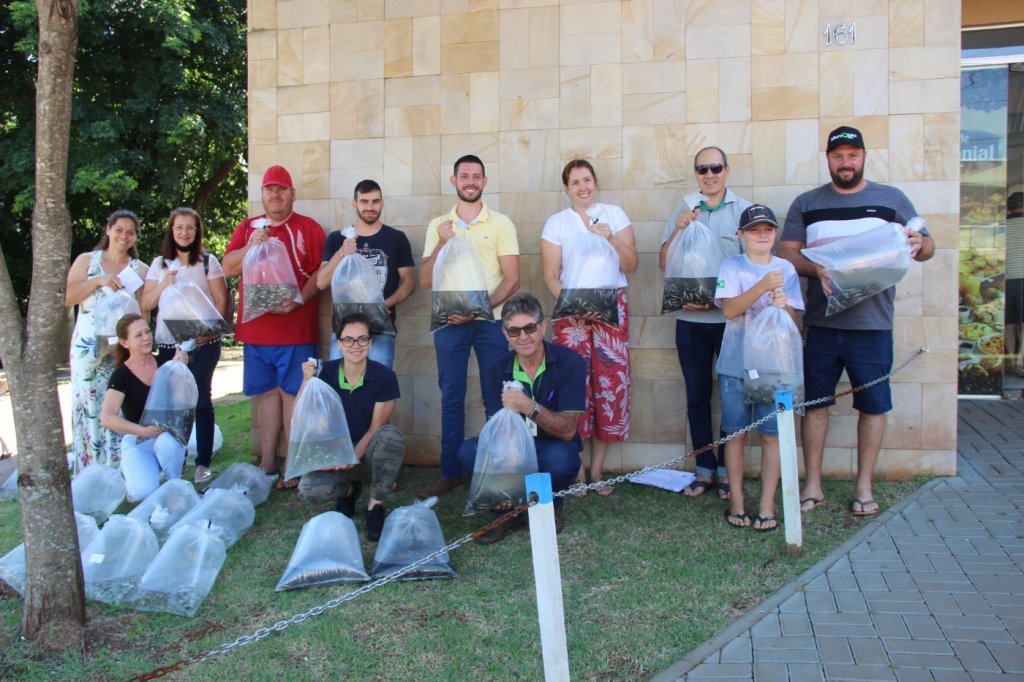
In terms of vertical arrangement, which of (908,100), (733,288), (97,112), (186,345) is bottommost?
(186,345)

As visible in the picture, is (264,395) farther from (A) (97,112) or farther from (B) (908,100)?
(A) (97,112)

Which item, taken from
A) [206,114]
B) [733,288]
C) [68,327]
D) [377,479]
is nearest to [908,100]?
[733,288]

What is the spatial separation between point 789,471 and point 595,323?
5.75 feet

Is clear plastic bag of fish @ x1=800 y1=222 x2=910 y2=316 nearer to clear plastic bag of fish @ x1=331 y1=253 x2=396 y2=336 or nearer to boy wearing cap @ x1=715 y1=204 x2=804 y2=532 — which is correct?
boy wearing cap @ x1=715 y1=204 x2=804 y2=532

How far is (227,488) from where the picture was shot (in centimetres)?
521

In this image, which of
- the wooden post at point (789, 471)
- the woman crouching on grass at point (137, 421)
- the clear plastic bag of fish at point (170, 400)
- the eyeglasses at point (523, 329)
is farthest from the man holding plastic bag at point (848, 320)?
the woman crouching on grass at point (137, 421)

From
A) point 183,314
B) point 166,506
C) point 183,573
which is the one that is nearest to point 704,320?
point 183,573

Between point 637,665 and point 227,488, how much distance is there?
3.08 meters

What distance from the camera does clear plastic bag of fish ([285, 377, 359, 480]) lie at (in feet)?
14.8

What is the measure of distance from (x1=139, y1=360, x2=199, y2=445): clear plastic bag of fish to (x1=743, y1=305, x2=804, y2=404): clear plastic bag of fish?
334cm

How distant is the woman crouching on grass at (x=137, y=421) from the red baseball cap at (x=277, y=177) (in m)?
1.27

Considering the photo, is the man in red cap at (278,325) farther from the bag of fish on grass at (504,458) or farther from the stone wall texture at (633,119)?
the bag of fish on grass at (504,458)

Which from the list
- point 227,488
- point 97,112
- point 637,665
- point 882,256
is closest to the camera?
point 637,665

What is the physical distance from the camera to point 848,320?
4.78 m
